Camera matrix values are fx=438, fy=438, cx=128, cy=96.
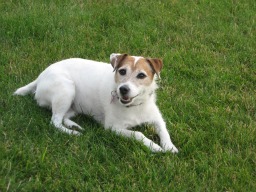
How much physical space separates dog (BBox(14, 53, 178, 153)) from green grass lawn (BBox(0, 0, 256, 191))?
0.12m

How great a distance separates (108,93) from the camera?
493 cm

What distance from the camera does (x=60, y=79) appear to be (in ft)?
16.6

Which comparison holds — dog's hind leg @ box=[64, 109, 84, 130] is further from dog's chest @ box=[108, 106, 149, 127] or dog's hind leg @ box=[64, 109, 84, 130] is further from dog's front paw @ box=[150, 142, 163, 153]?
dog's front paw @ box=[150, 142, 163, 153]

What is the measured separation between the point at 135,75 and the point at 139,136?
25.1 inches

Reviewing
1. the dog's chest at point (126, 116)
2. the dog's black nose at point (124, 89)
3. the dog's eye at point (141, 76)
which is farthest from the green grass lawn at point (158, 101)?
the dog's eye at point (141, 76)

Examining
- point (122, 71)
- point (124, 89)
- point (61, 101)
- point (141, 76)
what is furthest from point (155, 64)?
point (61, 101)

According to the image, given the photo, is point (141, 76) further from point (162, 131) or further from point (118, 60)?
point (162, 131)

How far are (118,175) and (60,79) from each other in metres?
1.58

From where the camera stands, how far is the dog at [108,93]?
458 centimetres

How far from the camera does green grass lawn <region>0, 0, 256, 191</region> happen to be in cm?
400

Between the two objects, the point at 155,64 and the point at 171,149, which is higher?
the point at 155,64

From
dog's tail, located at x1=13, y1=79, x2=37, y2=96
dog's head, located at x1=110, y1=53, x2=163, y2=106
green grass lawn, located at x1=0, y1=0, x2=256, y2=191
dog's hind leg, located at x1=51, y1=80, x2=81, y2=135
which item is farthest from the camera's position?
dog's tail, located at x1=13, y1=79, x2=37, y2=96

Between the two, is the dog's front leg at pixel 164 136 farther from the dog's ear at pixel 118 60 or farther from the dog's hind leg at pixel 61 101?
the dog's hind leg at pixel 61 101

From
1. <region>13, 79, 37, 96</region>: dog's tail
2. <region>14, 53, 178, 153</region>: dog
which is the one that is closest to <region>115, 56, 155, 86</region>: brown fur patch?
<region>14, 53, 178, 153</region>: dog
